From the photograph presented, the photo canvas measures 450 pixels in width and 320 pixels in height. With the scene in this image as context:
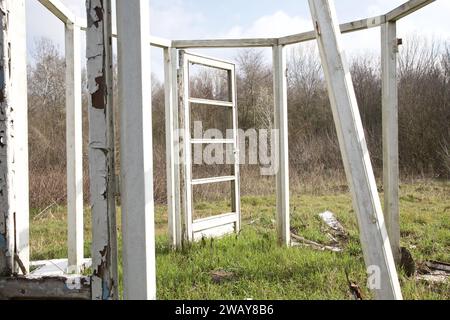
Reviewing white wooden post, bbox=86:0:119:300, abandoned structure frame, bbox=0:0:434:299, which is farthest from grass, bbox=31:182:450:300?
white wooden post, bbox=86:0:119:300

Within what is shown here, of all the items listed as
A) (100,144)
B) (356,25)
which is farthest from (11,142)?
(356,25)

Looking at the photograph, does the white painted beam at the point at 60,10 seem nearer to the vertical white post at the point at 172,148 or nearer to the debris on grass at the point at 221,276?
the vertical white post at the point at 172,148

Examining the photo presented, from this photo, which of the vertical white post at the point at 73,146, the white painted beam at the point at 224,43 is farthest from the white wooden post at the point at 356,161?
the white painted beam at the point at 224,43

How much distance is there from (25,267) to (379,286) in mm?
1308

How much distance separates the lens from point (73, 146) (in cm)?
335

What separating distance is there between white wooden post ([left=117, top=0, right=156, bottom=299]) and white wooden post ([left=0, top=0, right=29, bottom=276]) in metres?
0.33

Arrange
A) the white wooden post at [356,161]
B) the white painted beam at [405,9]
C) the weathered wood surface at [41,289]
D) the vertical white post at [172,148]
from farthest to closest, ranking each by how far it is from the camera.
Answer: the vertical white post at [172,148], the white painted beam at [405,9], the white wooden post at [356,161], the weathered wood surface at [41,289]

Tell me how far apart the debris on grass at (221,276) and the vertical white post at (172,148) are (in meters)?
0.99

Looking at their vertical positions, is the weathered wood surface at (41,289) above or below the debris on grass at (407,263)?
above

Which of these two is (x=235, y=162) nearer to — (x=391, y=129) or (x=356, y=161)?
(x=391, y=129)

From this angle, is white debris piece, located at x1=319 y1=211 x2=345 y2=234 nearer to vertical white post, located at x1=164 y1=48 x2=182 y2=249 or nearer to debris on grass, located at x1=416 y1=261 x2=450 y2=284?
debris on grass, located at x1=416 y1=261 x2=450 y2=284

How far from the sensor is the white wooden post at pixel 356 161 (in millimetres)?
1430

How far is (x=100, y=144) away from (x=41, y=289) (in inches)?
19.4
